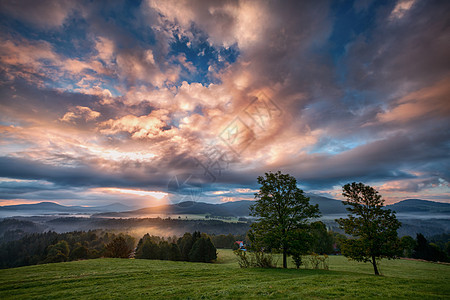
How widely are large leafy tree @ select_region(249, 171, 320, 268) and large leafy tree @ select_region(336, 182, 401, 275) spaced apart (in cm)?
439

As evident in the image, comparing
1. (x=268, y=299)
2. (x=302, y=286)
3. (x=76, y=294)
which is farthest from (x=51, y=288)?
(x=302, y=286)

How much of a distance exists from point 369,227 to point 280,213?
32.5ft

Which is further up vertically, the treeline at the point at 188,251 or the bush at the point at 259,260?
the bush at the point at 259,260

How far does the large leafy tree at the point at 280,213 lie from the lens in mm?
24567

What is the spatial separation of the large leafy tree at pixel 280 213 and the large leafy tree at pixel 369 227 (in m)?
4.39

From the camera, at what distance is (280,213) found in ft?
84.9

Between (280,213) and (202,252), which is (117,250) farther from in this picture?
(280,213)

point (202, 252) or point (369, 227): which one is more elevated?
point (369, 227)

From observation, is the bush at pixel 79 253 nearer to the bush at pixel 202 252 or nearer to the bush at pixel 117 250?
the bush at pixel 117 250

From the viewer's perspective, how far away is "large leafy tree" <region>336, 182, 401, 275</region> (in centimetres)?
2098

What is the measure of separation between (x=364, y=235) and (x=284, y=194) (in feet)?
32.2

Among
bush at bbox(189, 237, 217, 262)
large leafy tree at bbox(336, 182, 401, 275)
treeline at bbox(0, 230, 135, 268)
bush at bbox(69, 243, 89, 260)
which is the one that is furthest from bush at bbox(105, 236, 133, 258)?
large leafy tree at bbox(336, 182, 401, 275)

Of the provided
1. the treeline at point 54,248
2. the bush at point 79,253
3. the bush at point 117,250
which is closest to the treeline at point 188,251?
the bush at point 117,250

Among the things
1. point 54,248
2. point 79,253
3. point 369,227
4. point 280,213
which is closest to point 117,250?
point 79,253
